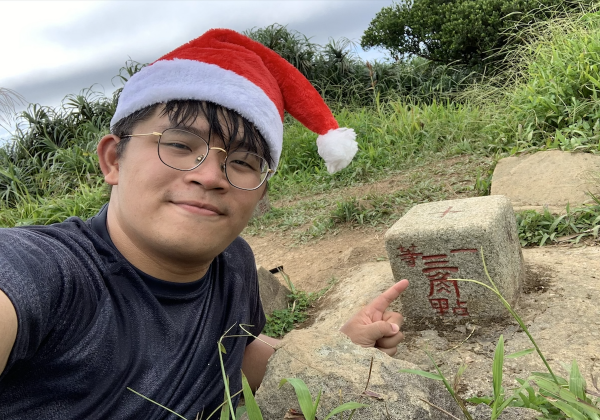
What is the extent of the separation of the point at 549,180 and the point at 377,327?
8.62ft

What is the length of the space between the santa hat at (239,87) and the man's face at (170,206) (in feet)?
0.31

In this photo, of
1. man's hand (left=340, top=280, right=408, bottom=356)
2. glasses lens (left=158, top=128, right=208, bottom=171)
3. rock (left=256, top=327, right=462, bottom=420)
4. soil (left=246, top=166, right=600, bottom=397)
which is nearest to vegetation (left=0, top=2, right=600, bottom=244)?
soil (left=246, top=166, right=600, bottom=397)

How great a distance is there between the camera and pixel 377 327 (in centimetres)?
156

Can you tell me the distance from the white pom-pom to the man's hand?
0.45 metres

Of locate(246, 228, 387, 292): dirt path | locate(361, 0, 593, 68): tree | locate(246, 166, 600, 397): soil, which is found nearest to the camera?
locate(246, 166, 600, 397): soil

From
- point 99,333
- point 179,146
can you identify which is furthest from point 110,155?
point 99,333

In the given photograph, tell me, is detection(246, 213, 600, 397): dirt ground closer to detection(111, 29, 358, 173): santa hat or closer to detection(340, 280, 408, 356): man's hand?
detection(340, 280, 408, 356): man's hand

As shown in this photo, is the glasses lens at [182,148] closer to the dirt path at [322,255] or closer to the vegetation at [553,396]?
the vegetation at [553,396]

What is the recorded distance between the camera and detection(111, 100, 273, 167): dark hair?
4.01 ft

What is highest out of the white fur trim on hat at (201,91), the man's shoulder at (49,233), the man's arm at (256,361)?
the white fur trim on hat at (201,91)

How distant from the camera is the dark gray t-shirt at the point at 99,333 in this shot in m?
0.91

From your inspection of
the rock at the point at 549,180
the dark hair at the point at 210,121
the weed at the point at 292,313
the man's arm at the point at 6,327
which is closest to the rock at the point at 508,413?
the dark hair at the point at 210,121

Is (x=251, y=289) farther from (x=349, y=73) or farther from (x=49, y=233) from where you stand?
(x=349, y=73)

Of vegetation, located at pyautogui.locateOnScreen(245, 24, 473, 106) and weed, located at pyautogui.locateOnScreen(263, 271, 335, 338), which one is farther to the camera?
vegetation, located at pyautogui.locateOnScreen(245, 24, 473, 106)
